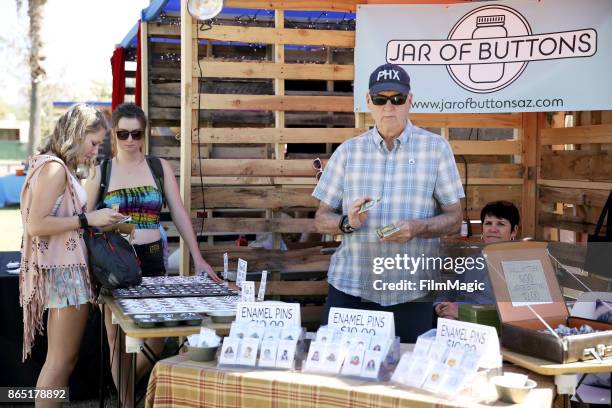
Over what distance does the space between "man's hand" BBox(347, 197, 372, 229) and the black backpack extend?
142cm

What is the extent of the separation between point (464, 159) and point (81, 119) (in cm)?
273

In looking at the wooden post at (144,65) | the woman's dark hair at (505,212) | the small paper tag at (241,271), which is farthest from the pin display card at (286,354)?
the wooden post at (144,65)

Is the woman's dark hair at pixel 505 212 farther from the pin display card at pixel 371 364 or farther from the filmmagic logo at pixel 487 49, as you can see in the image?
the pin display card at pixel 371 364

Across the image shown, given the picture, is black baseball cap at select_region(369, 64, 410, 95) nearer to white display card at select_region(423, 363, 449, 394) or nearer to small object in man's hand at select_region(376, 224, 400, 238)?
small object in man's hand at select_region(376, 224, 400, 238)

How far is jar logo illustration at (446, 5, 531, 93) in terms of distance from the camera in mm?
4598

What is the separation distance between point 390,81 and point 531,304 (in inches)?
41.7

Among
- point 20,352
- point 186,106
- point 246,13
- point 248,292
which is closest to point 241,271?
point 248,292

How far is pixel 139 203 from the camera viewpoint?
13.0ft

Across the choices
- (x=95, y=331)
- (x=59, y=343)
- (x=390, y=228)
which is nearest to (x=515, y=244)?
(x=390, y=228)

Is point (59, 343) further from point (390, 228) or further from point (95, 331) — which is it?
point (390, 228)

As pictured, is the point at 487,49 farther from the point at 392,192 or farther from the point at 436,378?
the point at 436,378

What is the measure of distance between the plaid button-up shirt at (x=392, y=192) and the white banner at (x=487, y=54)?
61.6 inches

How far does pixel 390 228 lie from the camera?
116 inches

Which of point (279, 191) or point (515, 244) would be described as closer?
point (515, 244)
